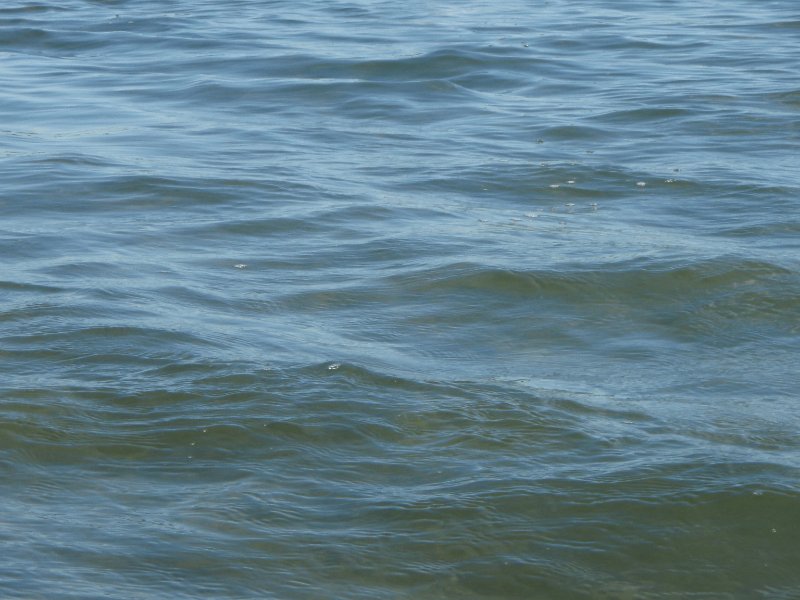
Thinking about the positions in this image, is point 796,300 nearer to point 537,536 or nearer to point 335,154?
point 537,536

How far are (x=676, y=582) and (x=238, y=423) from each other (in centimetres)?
162

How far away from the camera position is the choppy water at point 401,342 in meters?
4.01

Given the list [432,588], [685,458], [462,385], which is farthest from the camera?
[462,385]

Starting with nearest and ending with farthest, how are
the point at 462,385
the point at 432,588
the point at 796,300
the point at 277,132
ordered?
the point at 432,588 → the point at 462,385 → the point at 796,300 → the point at 277,132

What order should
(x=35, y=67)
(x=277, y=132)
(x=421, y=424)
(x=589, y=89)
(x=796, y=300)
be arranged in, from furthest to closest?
(x=35, y=67), (x=589, y=89), (x=277, y=132), (x=796, y=300), (x=421, y=424)

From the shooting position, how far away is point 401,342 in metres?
5.66

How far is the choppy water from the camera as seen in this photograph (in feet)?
13.2

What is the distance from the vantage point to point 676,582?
3.86m

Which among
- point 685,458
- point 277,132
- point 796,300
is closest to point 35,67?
point 277,132

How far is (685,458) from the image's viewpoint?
177 inches

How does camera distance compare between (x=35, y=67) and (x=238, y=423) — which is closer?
(x=238, y=423)

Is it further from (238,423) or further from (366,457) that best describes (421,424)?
(238,423)

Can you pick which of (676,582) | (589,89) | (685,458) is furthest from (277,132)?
(676,582)

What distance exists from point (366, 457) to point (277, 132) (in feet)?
18.4
